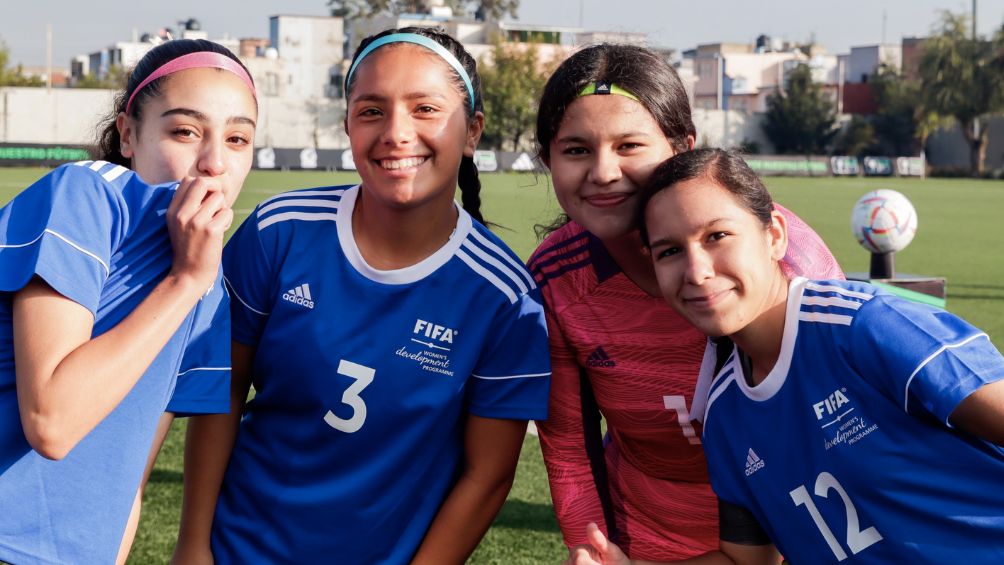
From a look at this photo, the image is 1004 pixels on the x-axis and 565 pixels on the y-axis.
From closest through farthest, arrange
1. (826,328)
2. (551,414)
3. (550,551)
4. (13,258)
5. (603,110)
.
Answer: (13,258)
(826,328)
(603,110)
(551,414)
(550,551)

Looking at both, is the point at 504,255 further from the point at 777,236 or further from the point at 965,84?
the point at 965,84

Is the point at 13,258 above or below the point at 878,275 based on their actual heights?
above

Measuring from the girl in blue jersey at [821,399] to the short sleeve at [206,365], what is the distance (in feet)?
3.03

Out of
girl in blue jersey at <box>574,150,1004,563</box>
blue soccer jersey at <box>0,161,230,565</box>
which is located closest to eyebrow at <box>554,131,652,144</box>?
girl in blue jersey at <box>574,150,1004,563</box>

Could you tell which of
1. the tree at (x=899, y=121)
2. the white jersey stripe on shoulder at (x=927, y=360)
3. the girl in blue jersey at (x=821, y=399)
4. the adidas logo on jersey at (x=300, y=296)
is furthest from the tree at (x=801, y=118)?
the white jersey stripe on shoulder at (x=927, y=360)

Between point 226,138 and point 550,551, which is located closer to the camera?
point 226,138

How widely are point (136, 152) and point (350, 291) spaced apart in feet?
2.08

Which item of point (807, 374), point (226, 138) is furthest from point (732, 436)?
point (226, 138)

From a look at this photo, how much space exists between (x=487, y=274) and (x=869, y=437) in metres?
0.99

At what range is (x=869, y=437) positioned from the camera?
2.36 meters

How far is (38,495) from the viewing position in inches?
84.0

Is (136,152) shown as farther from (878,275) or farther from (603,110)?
(878,275)

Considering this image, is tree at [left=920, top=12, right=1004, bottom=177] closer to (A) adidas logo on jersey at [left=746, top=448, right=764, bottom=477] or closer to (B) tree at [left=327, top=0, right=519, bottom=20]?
(B) tree at [left=327, top=0, right=519, bottom=20]

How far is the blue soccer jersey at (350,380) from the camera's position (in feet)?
8.81
